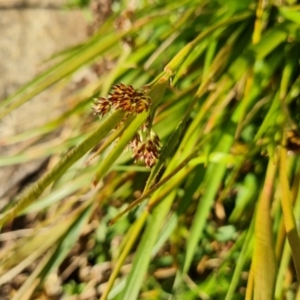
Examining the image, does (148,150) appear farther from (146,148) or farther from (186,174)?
(186,174)

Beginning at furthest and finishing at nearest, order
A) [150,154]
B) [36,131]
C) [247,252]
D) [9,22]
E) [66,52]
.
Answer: [9,22], [66,52], [36,131], [247,252], [150,154]

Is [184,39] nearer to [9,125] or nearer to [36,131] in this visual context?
[36,131]

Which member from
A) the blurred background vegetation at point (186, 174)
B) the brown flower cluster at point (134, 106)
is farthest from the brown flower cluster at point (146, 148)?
the blurred background vegetation at point (186, 174)

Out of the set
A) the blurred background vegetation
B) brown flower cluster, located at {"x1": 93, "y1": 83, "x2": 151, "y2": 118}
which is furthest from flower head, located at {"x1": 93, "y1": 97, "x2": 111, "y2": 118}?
the blurred background vegetation

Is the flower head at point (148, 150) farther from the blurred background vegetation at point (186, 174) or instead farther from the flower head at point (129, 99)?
the blurred background vegetation at point (186, 174)

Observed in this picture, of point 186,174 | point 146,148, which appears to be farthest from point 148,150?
point 186,174

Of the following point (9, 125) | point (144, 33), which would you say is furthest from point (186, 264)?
point (9, 125)
